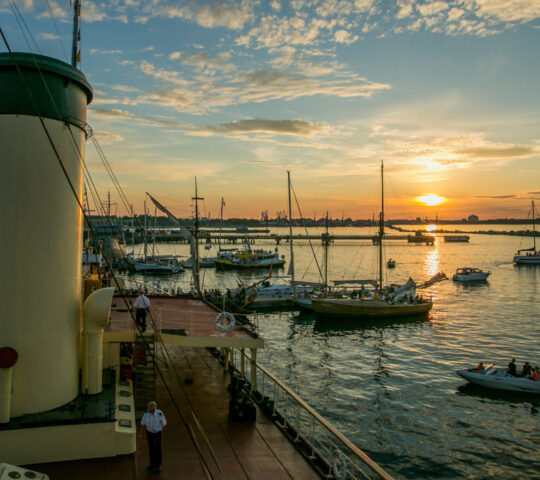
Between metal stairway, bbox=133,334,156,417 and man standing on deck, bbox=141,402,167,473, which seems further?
metal stairway, bbox=133,334,156,417

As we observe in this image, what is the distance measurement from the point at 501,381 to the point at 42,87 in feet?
86.8

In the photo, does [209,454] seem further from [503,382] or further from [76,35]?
[503,382]

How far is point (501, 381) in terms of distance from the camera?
24375 mm

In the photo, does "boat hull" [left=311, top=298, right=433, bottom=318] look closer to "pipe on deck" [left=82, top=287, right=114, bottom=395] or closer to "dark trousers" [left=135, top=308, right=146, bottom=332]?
"dark trousers" [left=135, top=308, right=146, bottom=332]

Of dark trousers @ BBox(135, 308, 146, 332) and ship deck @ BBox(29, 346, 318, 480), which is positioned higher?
dark trousers @ BBox(135, 308, 146, 332)

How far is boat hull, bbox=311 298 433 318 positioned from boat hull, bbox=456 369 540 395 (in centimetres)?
2153

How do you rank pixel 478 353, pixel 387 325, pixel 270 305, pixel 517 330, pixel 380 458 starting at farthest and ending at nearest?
pixel 270 305, pixel 387 325, pixel 517 330, pixel 478 353, pixel 380 458

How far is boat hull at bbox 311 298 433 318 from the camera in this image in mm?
46406

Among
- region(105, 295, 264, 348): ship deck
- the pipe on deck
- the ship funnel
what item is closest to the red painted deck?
region(105, 295, 264, 348): ship deck

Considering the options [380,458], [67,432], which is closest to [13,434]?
[67,432]

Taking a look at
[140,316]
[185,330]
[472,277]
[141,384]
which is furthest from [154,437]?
[472,277]

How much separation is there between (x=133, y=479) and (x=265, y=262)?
94118mm

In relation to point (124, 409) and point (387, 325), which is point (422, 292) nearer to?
point (387, 325)

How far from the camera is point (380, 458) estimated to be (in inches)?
680
